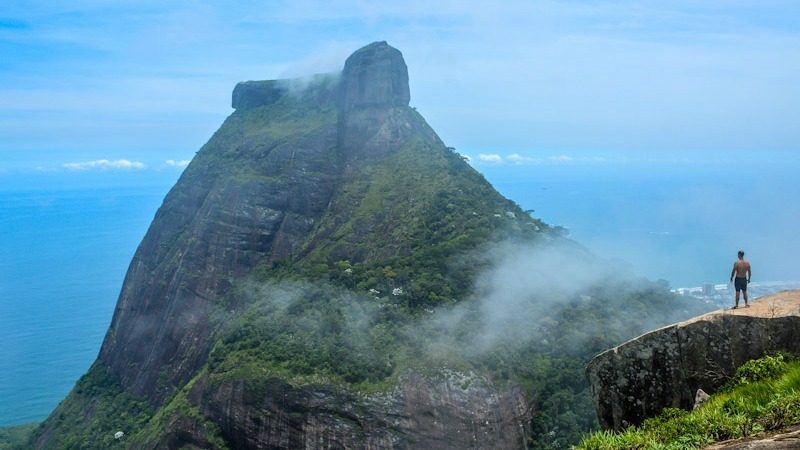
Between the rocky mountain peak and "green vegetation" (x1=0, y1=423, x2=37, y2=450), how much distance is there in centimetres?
5669

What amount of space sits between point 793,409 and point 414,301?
149 feet

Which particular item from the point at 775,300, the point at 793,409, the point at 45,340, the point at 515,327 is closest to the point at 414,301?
the point at 515,327

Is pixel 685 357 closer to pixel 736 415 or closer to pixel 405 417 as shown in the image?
pixel 736 415

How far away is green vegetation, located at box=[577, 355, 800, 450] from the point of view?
11.9 metres

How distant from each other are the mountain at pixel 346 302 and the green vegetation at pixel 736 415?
33095 mm

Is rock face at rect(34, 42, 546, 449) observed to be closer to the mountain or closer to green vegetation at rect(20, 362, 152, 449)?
the mountain

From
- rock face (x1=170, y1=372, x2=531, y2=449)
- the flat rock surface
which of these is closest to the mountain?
rock face (x1=170, y1=372, x2=531, y2=449)

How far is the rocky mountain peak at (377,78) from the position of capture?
8250cm

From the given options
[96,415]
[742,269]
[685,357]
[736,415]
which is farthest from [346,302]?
[736,415]

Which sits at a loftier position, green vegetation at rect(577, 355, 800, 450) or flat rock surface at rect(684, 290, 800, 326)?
flat rock surface at rect(684, 290, 800, 326)

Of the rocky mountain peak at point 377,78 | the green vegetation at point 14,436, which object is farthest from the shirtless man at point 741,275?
the green vegetation at point 14,436

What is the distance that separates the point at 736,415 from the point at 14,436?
94430 millimetres

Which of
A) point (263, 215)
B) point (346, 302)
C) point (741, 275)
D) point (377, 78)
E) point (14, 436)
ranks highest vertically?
point (377, 78)

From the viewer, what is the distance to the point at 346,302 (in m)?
58.4
